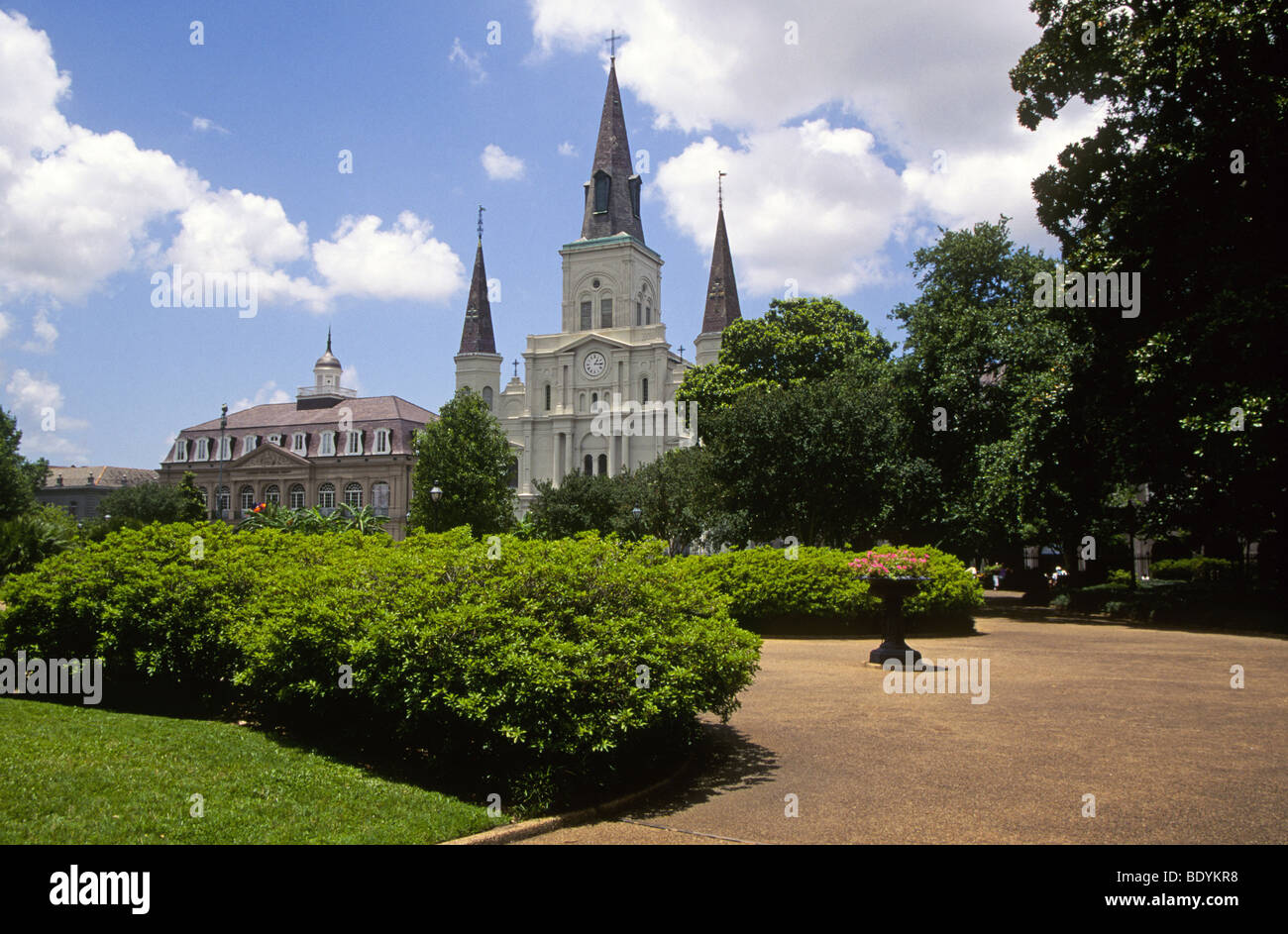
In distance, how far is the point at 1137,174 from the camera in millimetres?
18141

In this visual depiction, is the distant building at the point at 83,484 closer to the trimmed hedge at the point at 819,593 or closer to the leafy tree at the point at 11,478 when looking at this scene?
the leafy tree at the point at 11,478

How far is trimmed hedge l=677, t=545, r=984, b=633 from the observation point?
61.8 feet

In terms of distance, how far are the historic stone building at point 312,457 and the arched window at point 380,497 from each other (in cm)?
9

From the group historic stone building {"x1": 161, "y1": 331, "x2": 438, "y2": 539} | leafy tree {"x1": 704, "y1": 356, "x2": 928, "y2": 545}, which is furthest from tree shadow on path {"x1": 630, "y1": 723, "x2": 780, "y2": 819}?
historic stone building {"x1": 161, "y1": 331, "x2": 438, "y2": 539}

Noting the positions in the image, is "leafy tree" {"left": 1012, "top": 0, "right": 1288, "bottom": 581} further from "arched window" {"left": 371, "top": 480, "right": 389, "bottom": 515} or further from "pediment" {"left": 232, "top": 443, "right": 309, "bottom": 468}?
"pediment" {"left": 232, "top": 443, "right": 309, "bottom": 468}

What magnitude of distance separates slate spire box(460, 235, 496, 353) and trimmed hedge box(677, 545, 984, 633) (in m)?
67.0

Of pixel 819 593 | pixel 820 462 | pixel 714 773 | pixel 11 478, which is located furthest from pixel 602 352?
pixel 714 773

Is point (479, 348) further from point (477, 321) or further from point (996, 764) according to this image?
point (996, 764)

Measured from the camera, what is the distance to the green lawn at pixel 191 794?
5559 mm

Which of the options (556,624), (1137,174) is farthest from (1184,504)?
(556,624)

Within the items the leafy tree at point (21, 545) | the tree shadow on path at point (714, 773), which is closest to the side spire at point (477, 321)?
the leafy tree at point (21, 545)

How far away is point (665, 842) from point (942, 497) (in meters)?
26.1

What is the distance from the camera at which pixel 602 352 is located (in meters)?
78.3
